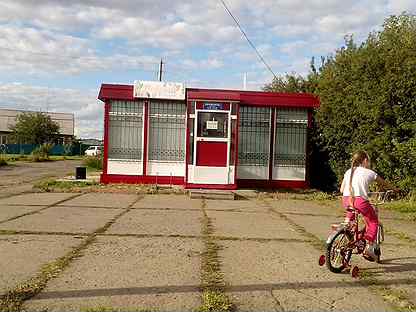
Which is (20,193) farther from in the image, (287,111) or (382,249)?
(382,249)

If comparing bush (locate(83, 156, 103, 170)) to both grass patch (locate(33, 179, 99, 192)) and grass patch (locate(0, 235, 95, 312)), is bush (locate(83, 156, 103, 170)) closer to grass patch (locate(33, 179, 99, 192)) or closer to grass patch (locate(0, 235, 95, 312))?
grass patch (locate(33, 179, 99, 192))

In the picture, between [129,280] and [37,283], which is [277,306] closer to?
[129,280]

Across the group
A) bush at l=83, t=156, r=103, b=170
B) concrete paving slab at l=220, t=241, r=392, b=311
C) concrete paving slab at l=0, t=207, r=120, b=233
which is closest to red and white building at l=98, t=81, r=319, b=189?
concrete paving slab at l=0, t=207, r=120, b=233

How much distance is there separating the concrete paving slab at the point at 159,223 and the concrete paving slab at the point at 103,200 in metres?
1.46

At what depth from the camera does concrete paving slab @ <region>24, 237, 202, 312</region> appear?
17.8ft

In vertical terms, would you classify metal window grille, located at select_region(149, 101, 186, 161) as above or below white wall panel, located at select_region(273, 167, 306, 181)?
above

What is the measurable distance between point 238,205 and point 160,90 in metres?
5.96

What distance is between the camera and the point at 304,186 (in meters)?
19.4

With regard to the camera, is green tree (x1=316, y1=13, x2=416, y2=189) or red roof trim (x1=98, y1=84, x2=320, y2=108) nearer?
green tree (x1=316, y1=13, x2=416, y2=189)

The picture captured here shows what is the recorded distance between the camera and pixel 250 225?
1114cm

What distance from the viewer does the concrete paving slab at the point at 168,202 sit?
551 inches

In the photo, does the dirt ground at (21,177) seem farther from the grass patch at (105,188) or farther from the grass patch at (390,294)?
the grass patch at (390,294)

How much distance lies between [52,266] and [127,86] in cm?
1269

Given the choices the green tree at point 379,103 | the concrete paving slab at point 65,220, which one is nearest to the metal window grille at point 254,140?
the green tree at point 379,103
